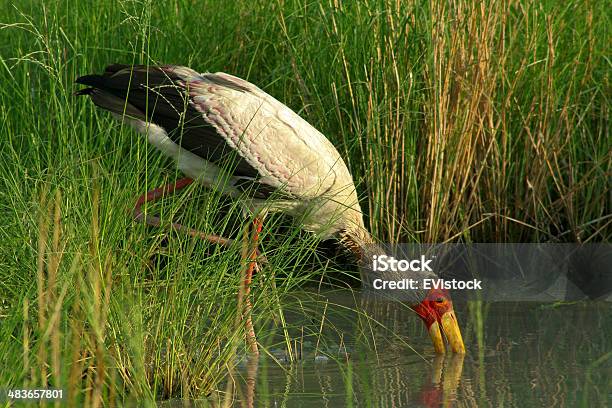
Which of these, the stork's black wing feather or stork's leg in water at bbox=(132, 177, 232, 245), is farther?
the stork's black wing feather

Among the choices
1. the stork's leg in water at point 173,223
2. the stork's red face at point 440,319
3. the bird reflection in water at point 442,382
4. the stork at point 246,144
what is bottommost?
the bird reflection in water at point 442,382

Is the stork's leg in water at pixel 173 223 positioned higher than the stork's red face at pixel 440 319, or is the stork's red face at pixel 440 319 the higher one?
the stork's leg in water at pixel 173 223

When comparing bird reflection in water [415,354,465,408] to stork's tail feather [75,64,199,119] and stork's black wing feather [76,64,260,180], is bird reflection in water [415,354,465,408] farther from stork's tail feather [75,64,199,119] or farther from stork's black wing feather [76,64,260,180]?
stork's tail feather [75,64,199,119]

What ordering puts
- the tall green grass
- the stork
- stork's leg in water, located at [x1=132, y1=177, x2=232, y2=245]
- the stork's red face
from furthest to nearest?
the tall green grass
the stork
the stork's red face
stork's leg in water, located at [x1=132, y1=177, x2=232, y2=245]

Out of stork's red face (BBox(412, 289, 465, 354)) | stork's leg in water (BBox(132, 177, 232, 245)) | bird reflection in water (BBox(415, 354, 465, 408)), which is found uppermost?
stork's leg in water (BBox(132, 177, 232, 245))

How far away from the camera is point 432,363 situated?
4602mm

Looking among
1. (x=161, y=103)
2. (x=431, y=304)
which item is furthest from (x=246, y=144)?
(x=431, y=304)

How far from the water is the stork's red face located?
0.20 feet

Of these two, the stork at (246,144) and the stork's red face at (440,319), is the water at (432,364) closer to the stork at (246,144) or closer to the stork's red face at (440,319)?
the stork's red face at (440,319)

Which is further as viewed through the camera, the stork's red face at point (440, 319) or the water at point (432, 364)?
the stork's red face at point (440, 319)

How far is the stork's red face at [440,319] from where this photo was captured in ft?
15.7

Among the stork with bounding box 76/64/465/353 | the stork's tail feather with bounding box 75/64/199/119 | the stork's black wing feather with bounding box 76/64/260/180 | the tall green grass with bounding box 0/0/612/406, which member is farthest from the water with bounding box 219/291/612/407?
the stork's tail feather with bounding box 75/64/199/119

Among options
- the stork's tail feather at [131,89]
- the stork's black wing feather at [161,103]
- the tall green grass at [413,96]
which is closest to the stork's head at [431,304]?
the tall green grass at [413,96]

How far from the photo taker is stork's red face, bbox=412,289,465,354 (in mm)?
4793
